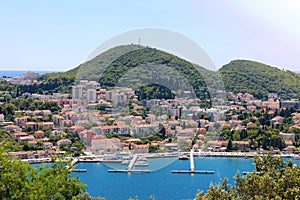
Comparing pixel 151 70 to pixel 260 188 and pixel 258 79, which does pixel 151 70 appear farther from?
pixel 258 79

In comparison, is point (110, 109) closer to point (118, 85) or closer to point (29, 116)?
point (118, 85)

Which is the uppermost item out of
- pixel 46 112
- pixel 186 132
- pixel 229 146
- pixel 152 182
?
pixel 186 132

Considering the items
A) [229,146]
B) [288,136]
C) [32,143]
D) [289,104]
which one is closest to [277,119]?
[288,136]

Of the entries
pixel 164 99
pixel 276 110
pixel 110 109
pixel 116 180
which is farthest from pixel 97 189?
pixel 276 110

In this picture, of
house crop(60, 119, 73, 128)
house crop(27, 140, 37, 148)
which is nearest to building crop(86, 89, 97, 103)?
house crop(27, 140, 37, 148)

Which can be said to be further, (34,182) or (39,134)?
(39,134)

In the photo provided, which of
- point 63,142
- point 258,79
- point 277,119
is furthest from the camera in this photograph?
point 258,79

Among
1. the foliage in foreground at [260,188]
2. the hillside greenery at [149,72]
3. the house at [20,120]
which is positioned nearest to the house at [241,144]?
the house at [20,120]

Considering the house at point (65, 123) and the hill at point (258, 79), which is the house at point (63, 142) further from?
the hill at point (258, 79)
